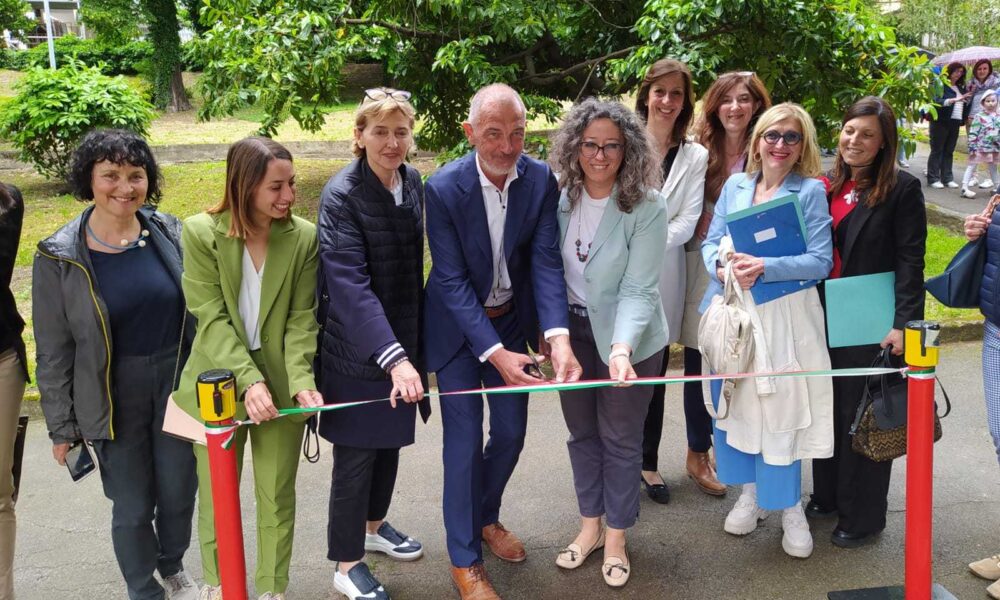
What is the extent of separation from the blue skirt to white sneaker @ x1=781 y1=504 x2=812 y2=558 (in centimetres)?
10

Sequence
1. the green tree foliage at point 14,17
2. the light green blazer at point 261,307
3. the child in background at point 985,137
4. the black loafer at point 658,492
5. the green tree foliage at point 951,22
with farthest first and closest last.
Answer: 1. the green tree foliage at point 14,17
2. the green tree foliage at point 951,22
3. the child in background at point 985,137
4. the black loafer at point 658,492
5. the light green blazer at point 261,307

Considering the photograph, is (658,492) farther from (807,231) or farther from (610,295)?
(807,231)

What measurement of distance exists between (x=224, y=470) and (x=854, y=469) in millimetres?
2807

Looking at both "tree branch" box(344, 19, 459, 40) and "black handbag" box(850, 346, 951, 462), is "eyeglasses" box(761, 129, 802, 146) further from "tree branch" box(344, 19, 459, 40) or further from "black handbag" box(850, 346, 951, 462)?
"tree branch" box(344, 19, 459, 40)

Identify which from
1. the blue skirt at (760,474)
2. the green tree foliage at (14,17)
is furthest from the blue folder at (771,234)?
the green tree foliage at (14,17)

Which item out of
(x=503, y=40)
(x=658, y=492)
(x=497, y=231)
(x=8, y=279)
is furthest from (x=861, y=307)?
(x=503, y=40)

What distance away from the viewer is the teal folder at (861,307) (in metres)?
3.88

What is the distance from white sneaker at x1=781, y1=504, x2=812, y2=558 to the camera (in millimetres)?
4016

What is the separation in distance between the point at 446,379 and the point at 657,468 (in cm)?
174

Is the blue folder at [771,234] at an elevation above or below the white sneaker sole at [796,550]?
above

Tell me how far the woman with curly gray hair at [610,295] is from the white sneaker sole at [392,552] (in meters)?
0.68

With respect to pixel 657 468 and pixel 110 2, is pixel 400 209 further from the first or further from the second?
pixel 110 2

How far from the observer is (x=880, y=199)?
12.5 feet

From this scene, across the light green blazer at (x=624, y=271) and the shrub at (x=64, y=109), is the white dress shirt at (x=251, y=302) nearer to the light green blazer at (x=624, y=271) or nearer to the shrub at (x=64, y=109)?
the light green blazer at (x=624, y=271)
